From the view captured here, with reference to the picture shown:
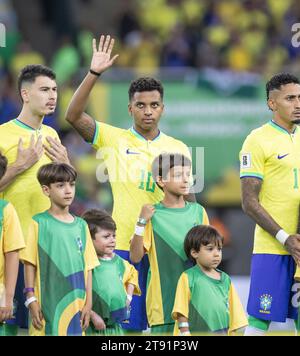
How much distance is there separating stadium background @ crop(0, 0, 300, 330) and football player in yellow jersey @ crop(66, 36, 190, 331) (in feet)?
23.2

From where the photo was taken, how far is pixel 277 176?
30.6ft

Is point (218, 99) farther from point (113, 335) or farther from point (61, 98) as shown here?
point (113, 335)

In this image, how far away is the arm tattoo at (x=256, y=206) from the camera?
30.2 feet

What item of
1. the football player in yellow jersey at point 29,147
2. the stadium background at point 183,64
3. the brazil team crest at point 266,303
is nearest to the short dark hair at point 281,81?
the brazil team crest at point 266,303

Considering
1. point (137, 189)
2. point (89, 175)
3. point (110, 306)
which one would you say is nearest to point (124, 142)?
point (137, 189)

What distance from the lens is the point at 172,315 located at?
8852 millimetres

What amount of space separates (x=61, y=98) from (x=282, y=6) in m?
5.30

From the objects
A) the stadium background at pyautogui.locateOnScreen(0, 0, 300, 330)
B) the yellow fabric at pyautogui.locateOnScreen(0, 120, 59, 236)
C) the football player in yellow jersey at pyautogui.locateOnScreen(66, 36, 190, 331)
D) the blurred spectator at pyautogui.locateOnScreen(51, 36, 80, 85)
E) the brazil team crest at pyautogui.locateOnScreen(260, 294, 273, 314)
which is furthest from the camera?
the blurred spectator at pyautogui.locateOnScreen(51, 36, 80, 85)

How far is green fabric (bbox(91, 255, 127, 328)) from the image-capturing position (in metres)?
8.89

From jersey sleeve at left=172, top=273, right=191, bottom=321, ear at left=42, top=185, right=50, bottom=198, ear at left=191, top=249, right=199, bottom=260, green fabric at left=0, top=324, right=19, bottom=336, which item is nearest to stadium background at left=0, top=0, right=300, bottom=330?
green fabric at left=0, top=324, right=19, bottom=336

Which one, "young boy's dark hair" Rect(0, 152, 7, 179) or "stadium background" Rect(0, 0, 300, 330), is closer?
"young boy's dark hair" Rect(0, 152, 7, 179)

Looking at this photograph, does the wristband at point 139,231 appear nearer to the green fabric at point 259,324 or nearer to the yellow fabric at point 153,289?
the yellow fabric at point 153,289

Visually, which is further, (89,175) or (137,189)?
(89,175)

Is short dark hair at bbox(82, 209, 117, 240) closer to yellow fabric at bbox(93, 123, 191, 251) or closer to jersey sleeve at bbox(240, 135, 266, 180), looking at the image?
yellow fabric at bbox(93, 123, 191, 251)
